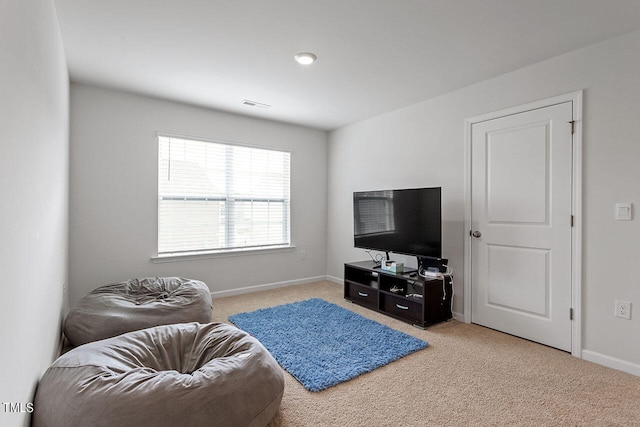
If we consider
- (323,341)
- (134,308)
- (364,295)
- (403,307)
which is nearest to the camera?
(134,308)

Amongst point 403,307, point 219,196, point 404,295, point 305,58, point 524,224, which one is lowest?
point 403,307

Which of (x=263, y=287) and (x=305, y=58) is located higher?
(x=305, y=58)

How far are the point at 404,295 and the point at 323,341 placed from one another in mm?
1084

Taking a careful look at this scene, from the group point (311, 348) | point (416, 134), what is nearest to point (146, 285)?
point (311, 348)

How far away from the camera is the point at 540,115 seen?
2730mm

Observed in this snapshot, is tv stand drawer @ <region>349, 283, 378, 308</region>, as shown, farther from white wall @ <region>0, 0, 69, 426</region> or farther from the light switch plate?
white wall @ <region>0, 0, 69, 426</region>

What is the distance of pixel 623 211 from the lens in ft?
7.54

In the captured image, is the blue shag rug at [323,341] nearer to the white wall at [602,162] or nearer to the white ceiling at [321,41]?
the white wall at [602,162]

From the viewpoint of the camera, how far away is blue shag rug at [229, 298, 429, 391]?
2260 millimetres

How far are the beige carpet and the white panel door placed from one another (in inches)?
13.6

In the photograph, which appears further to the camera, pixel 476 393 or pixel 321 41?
pixel 321 41

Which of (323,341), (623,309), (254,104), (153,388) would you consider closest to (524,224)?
(623,309)

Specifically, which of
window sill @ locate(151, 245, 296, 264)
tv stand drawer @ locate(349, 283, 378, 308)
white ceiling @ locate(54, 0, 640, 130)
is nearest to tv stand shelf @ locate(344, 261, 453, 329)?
tv stand drawer @ locate(349, 283, 378, 308)

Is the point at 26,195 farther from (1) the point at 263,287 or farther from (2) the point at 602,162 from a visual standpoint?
(2) the point at 602,162
